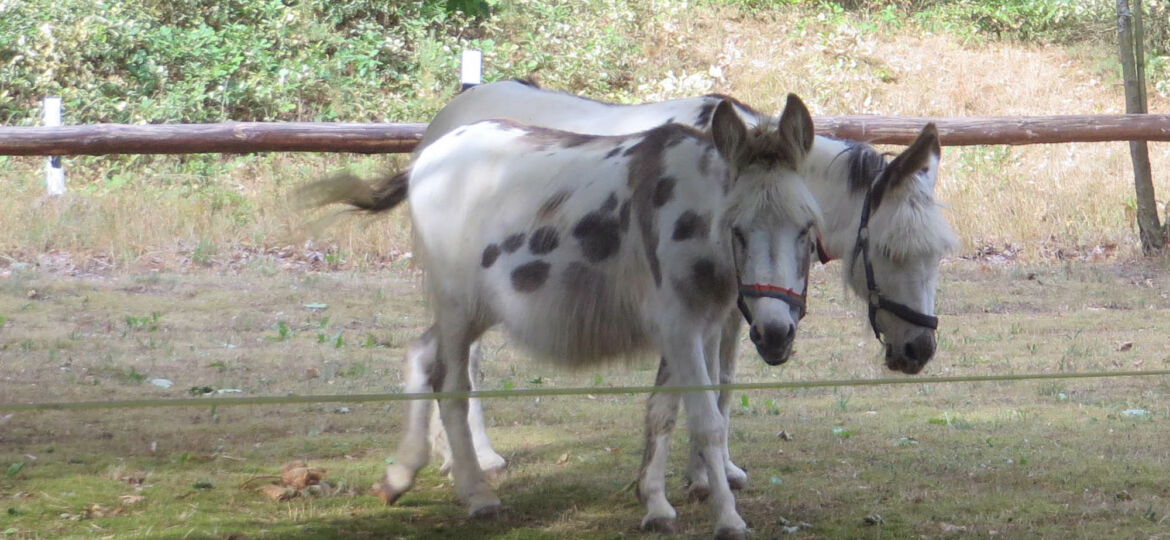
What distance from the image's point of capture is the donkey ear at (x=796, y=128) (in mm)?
4215

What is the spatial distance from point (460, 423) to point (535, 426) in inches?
64.2

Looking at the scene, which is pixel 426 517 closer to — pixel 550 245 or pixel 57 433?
pixel 550 245

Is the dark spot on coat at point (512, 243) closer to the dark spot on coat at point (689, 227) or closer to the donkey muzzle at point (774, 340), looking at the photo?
the dark spot on coat at point (689, 227)

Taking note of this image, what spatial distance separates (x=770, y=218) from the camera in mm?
4094

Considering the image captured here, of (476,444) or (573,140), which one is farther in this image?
(476,444)

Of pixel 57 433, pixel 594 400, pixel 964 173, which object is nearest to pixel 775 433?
pixel 594 400

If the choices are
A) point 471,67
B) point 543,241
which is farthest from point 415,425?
point 471,67

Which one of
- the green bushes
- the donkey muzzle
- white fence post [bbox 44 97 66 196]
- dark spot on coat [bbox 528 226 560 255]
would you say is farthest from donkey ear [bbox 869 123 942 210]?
the green bushes

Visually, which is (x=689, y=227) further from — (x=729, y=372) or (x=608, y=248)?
(x=729, y=372)

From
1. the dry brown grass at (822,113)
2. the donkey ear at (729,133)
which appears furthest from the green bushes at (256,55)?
the donkey ear at (729,133)

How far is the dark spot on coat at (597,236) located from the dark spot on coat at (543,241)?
4.1 inches

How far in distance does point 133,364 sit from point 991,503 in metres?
5.20

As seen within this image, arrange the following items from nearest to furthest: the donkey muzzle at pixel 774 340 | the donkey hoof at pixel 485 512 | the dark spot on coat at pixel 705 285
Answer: the donkey muzzle at pixel 774 340
the dark spot on coat at pixel 705 285
the donkey hoof at pixel 485 512

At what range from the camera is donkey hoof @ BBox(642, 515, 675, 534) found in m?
4.70
